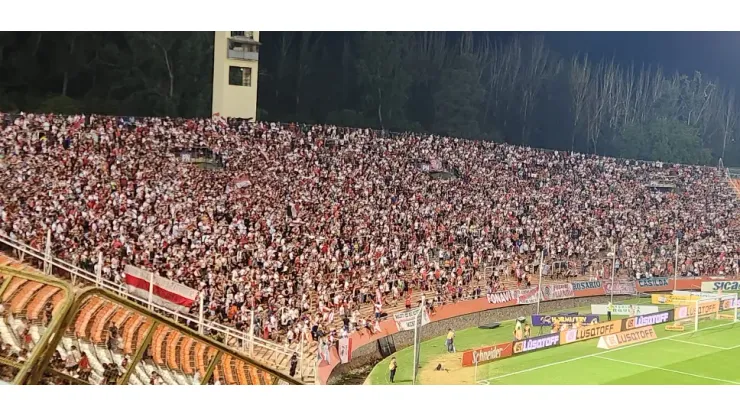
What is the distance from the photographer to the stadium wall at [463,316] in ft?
A: 38.7

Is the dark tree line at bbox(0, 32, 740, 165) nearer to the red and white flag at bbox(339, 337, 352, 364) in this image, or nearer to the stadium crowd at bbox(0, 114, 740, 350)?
the stadium crowd at bbox(0, 114, 740, 350)

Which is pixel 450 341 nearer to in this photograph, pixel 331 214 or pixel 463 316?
pixel 463 316

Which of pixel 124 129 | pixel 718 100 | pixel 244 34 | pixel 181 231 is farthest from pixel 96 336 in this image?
pixel 718 100

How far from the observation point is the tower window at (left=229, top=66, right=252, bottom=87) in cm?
1351

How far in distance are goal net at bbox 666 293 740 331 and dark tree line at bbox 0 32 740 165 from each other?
2.77 m

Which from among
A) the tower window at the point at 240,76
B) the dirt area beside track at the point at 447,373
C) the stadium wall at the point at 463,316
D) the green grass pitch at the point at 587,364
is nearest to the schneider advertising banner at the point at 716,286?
the stadium wall at the point at 463,316

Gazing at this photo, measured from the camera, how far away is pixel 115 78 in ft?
42.6

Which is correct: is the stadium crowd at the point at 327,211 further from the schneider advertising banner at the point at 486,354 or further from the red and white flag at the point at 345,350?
the schneider advertising banner at the point at 486,354

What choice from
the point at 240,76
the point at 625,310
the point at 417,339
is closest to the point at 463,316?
the point at 417,339

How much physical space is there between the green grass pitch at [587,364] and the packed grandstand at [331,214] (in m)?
0.88

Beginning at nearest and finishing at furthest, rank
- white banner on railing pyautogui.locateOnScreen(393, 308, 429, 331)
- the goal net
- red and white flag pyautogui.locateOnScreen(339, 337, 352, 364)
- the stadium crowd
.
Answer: red and white flag pyautogui.locateOnScreen(339, 337, 352, 364)
the stadium crowd
white banner on railing pyautogui.locateOnScreen(393, 308, 429, 331)
the goal net

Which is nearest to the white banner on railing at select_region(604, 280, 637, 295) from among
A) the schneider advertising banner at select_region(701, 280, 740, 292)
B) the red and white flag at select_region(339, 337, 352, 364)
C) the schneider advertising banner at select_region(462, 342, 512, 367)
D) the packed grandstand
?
the packed grandstand

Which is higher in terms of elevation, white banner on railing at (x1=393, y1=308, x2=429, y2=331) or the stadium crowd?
the stadium crowd

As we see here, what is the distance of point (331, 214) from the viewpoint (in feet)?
44.1
